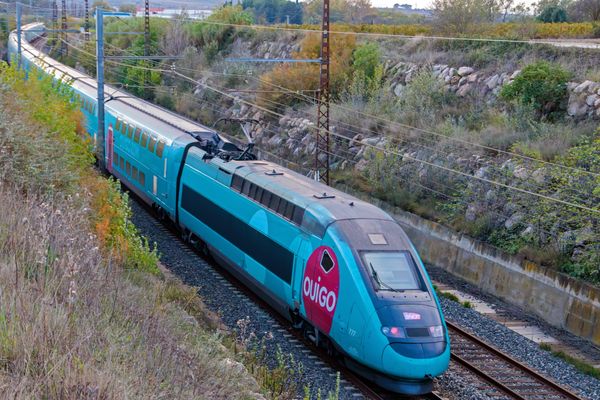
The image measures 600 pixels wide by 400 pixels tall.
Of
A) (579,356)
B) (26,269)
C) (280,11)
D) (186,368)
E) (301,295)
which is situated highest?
(280,11)

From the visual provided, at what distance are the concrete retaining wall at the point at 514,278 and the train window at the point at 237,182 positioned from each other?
27.0 ft

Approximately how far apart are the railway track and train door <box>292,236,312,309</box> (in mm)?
3295

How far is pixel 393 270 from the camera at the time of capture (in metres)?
12.4

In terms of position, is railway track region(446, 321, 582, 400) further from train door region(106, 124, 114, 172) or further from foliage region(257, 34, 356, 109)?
foliage region(257, 34, 356, 109)

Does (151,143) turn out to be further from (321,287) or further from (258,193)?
(321,287)

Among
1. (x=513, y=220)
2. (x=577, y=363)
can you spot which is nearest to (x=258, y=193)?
(x=577, y=363)

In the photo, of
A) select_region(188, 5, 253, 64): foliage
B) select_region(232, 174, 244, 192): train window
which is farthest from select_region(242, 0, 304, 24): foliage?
select_region(232, 174, 244, 192): train window

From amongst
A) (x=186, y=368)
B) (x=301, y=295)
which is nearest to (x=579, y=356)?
(x=301, y=295)

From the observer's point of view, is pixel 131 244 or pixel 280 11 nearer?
pixel 131 244

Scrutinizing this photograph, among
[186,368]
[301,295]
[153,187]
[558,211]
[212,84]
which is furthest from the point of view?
[212,84]

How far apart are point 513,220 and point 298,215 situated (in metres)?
9.97

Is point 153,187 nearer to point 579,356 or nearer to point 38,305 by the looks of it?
point 579,356

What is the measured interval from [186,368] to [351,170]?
75.4ft

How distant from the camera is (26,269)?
841 centimetres
